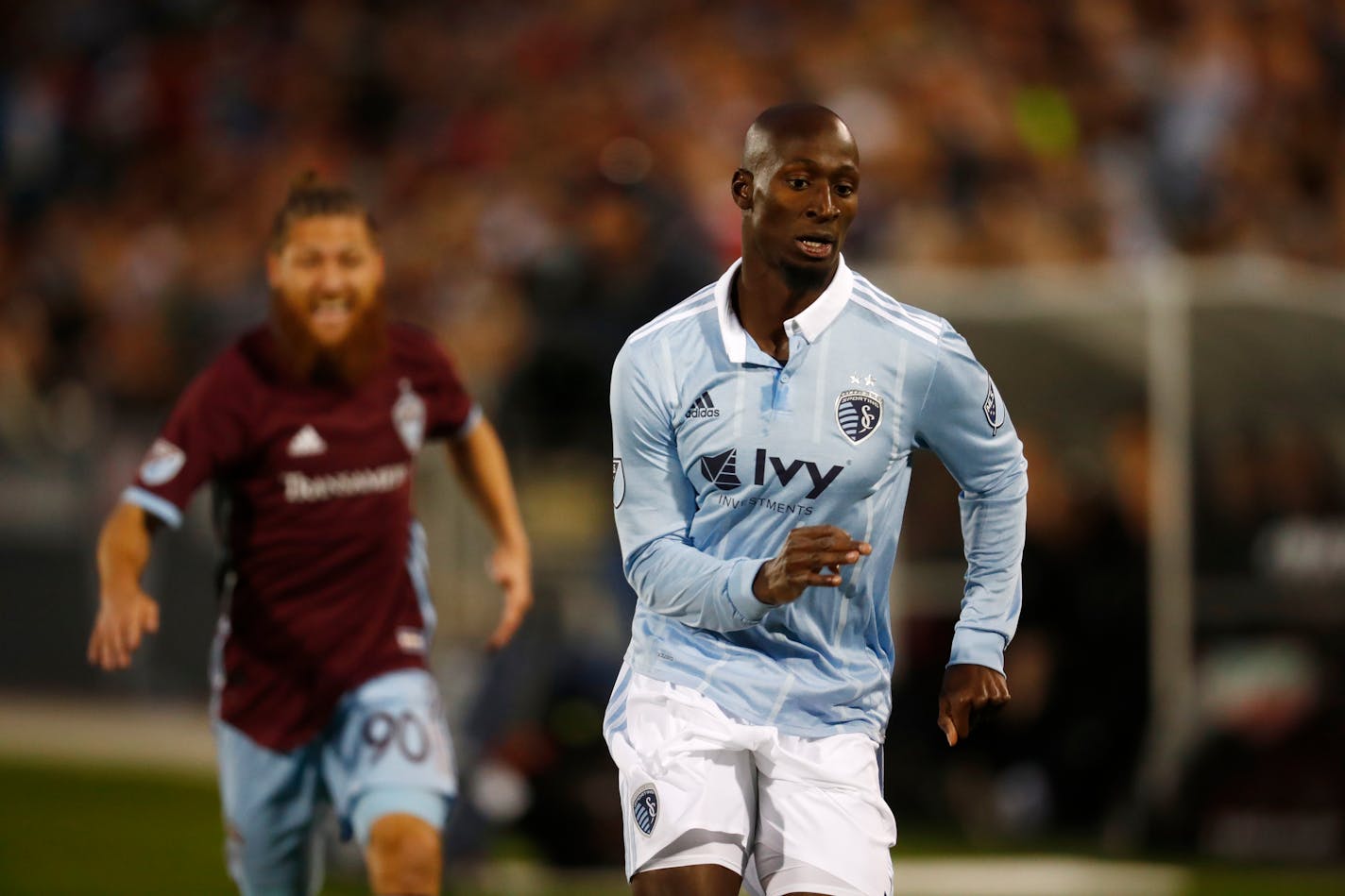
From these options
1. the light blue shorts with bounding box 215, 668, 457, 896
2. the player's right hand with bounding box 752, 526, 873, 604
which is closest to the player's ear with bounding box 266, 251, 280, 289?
the light blue shorts with bounding box 215, 668, 457, 896

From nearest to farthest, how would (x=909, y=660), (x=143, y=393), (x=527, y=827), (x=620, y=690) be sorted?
1. (x=620, y=690)
2. (x=527, y=827)
3. (x=909, y=660)
4. (x=143, y=393)

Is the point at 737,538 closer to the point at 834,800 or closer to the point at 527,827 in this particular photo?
the point at 834,800

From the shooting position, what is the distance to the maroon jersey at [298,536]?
234 inches

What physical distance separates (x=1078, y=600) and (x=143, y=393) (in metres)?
7.04

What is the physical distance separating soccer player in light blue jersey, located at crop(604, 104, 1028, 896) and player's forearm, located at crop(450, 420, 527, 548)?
5.85ft

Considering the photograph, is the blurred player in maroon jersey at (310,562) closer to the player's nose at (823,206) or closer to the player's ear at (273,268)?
the player's ear at (273,268)

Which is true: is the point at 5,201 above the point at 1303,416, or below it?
above

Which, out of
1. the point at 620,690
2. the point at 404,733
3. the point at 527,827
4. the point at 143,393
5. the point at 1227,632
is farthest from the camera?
the point at 143,393

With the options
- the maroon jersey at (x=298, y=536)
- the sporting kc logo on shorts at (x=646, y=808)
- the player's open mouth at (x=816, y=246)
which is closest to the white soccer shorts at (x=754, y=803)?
the sporting kc logo on shorts at (x=646, y=808)

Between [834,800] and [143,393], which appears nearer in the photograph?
[834,800]

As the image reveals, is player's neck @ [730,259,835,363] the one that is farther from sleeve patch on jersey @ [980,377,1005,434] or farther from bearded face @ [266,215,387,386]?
bearded face @ [266,215,387,386]

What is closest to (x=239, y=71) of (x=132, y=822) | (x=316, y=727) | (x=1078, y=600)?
(x=132, y=822)

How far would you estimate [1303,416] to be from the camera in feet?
34.6

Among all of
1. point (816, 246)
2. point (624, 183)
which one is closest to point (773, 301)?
point (816, 246)
